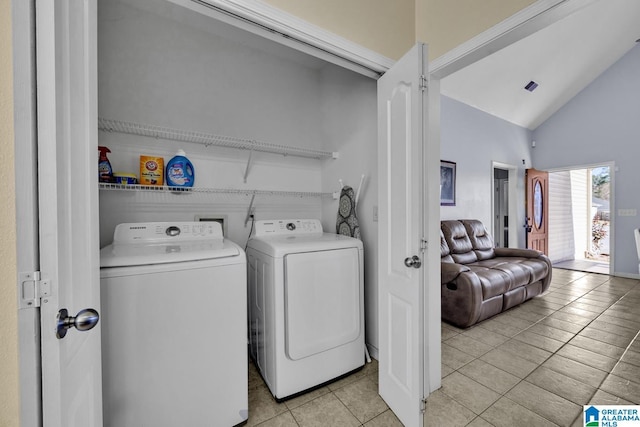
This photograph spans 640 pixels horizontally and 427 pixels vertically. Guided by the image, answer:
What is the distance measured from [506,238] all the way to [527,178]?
127 cm

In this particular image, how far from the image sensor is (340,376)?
1779 millimetres

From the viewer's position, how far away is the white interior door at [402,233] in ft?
4.20

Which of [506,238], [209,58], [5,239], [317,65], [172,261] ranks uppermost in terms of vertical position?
[317,65]

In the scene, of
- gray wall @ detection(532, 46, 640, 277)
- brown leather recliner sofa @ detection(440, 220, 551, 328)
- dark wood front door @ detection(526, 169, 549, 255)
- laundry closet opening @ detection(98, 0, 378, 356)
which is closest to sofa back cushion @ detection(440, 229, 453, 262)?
brown leather recliner sofa @ detection(440, 220, 551, 328)

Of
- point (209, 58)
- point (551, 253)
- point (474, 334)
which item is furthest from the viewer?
point (551, 253)

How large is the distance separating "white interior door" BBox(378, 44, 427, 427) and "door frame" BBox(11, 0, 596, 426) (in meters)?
0.15

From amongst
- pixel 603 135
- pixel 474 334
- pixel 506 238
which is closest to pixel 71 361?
pixel 474 334

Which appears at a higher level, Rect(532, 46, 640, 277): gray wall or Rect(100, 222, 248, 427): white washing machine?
Rect(532, 46, 640, 277): gray wall

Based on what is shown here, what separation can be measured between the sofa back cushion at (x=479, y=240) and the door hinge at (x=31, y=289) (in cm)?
414

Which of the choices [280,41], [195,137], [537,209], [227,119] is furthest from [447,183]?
[195,137]

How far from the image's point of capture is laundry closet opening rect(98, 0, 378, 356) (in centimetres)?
178

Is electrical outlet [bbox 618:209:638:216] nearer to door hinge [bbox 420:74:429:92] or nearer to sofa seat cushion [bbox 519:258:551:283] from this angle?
sofa seat cushion [bbox 519:258:551:283]

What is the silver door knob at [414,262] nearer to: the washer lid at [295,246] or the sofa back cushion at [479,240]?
the washer lid at [295,246]

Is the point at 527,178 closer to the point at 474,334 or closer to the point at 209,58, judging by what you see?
the point at 474,334
